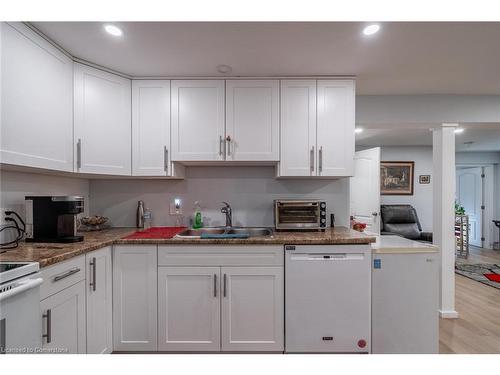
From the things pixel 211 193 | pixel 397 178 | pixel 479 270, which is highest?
pixel 397 178

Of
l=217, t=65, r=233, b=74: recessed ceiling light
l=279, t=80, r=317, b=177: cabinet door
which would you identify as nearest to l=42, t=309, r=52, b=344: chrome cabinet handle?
l=279, t=80, r=317, b=177: cabinet door

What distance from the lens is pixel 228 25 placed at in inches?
60.9

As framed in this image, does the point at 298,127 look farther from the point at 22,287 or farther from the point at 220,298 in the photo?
the point at 22,287

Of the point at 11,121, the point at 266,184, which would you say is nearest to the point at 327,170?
the point at 266,184

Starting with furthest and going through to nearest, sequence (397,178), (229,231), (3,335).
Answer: (397,178), (229,231), (3,335)

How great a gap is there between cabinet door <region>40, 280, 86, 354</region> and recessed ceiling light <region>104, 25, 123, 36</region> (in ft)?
5.24

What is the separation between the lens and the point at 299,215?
2.26m

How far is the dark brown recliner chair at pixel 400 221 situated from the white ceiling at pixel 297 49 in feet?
10.5

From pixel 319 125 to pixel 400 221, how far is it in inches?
155

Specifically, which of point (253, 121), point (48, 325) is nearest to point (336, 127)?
point (253, 121)

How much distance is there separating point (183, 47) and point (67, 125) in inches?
40.5

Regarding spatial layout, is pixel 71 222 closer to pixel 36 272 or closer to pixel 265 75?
pixel 36 272

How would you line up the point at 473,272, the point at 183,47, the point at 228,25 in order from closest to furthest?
the point at 228,25 < the point at 183,47 < the point at 473,272

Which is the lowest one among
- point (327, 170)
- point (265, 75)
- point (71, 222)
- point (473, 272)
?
point (473, 272)
